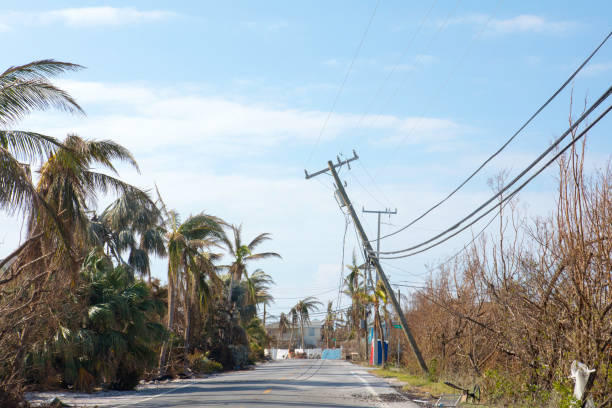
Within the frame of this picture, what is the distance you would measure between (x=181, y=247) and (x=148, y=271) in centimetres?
982

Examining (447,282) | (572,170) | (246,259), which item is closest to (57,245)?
(572,170)

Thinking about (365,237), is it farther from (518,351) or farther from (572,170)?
(572,170)

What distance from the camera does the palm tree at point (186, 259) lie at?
32.0 m

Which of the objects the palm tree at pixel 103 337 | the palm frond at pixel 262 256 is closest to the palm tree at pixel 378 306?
the palm frond at pixel 262 256

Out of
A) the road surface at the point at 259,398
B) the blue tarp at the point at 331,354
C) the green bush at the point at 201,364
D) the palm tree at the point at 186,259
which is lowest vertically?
the road surface at the point at 259,398

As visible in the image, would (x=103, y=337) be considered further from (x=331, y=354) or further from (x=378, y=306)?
(x=331, y=354)

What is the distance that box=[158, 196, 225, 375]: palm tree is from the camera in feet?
105

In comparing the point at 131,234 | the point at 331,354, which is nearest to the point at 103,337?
the point at 131,234

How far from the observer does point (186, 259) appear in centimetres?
3375

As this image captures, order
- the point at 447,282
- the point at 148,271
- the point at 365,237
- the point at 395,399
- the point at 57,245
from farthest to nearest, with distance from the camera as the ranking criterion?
the point at 148,271, the point at 365,237, the point at 447,282, the point at 395,399, the point at 57,245

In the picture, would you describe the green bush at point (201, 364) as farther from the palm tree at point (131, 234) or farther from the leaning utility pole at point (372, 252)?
the leaning utility pole at point (372, 252)

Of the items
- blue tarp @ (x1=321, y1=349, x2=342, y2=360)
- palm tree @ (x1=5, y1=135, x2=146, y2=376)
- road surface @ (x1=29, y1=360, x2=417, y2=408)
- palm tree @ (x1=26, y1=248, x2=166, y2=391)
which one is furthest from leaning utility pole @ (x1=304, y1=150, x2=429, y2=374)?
blue tarp @ (x1=321, y1=349, x2=342, y2=360)

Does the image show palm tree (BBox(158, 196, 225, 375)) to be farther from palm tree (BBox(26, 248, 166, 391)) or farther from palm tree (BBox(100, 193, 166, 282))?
palm tree (BBox(26, 248, 166, 391))

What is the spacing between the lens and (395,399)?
19234 mm
